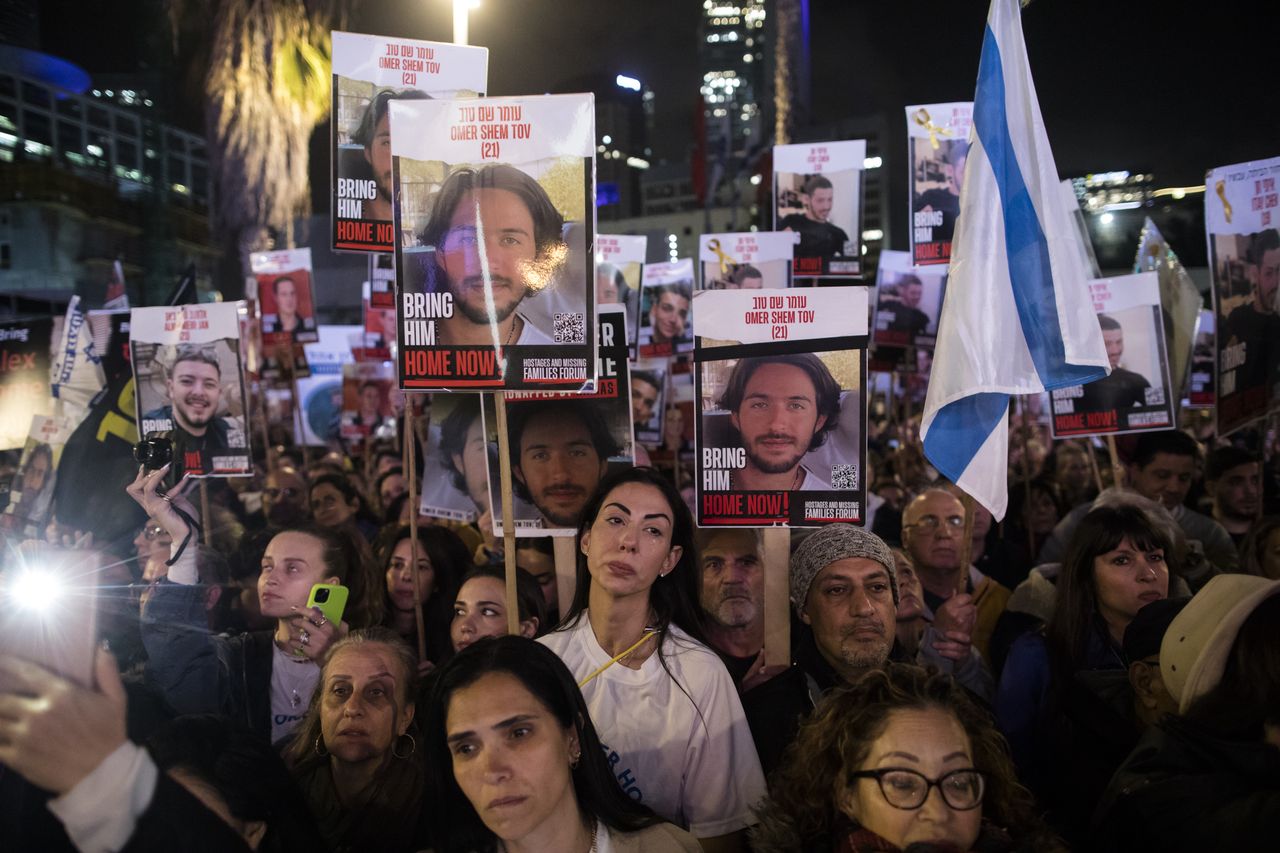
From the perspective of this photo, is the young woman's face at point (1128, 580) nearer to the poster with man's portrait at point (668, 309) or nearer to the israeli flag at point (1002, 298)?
the israeli flag at point (1002, 298)

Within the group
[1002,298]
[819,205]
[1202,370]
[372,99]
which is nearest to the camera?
[1002,298]

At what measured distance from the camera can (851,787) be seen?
2426 mm

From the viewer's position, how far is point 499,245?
3.70 m

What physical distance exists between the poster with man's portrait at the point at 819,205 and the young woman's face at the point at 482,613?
6.19m

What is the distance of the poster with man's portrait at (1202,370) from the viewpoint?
1085cm

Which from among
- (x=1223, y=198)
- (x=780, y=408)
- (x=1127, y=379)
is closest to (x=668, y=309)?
(x=1127, y=379)

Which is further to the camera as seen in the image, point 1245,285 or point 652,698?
point 1245,285

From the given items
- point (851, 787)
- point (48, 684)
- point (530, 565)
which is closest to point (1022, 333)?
point (851, 787)

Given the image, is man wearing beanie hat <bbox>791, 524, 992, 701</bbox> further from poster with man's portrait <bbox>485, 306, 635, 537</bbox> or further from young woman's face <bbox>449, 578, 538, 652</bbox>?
young woman's face <bbox>449, 578, 538, 652</bbox>

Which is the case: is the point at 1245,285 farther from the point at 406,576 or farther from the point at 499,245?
the point at 406,576

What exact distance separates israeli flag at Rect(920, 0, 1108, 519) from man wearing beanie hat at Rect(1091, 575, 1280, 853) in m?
1.26

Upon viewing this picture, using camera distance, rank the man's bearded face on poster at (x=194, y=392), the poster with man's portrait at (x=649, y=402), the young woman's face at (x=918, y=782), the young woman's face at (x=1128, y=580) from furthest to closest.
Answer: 1. the poster with man's portrait at (x=649, y=402)
2. the man's bearded face on poster at (x=194, y=392)
3. the young woman's face at (x=1128, y=580)
4. the young woman's face at (x=918, y=782)

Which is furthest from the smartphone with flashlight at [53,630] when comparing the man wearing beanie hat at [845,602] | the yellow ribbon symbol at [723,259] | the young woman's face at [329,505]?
the yellow ribbon symbol at [723,259]

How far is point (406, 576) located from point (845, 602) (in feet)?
7.37
